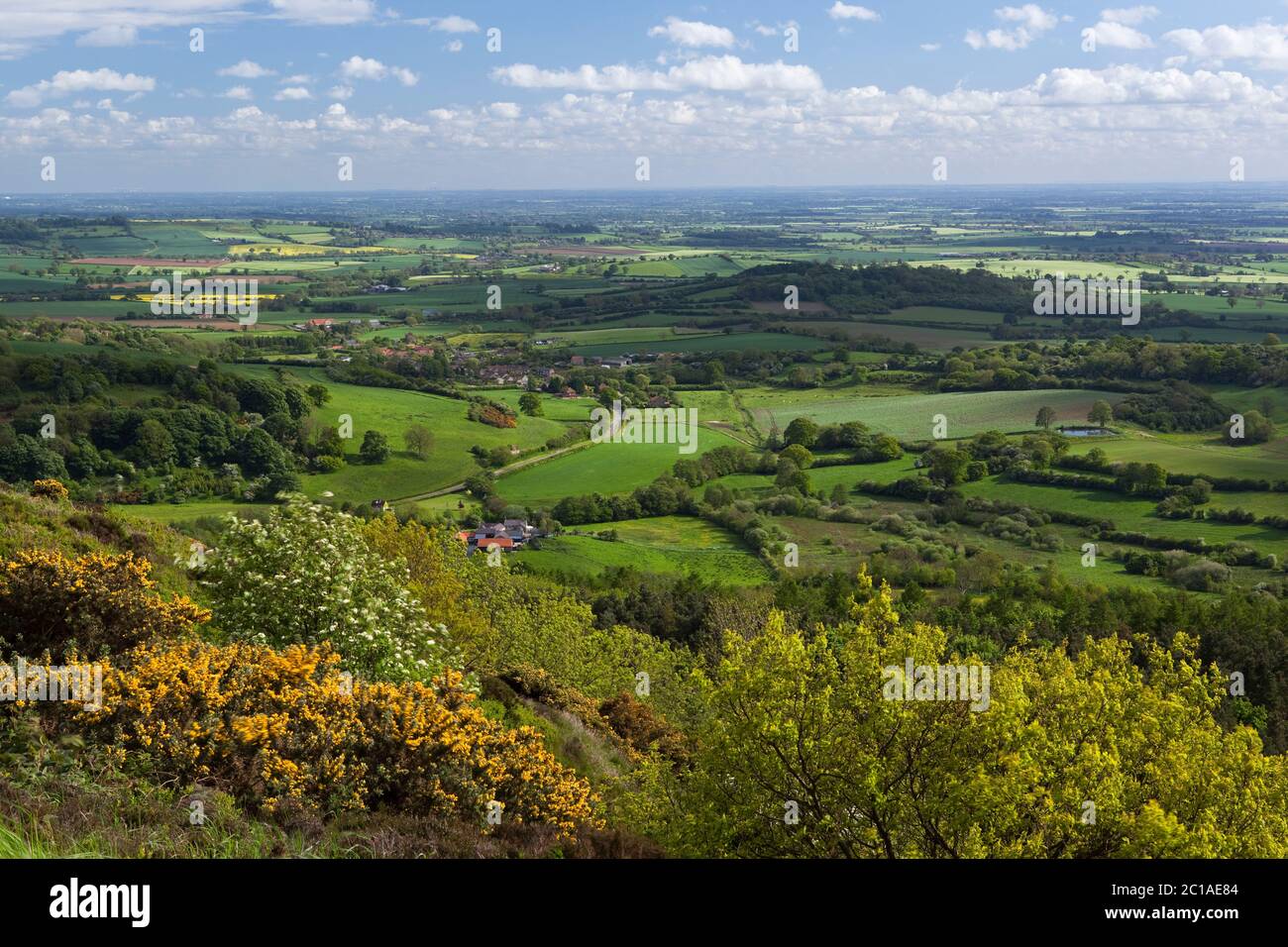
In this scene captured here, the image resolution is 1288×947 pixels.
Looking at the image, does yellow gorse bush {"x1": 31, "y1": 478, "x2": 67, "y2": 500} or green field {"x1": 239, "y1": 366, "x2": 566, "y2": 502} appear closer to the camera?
yellow gorse bush {"x1": 31, "y1": 478, "x2": 67, "y2": 500}

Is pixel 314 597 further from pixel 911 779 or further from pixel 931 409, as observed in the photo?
pixel 931 409

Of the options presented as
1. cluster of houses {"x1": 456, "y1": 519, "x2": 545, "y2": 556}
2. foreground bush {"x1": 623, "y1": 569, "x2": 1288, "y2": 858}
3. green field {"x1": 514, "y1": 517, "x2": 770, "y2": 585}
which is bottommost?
green field {"x1": 514, "y1": 517, "x2": 770, "y2": 585}

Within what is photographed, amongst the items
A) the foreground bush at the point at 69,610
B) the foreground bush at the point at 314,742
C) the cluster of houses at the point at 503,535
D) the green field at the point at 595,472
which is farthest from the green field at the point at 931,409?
the foreground bush at the point at 69,610

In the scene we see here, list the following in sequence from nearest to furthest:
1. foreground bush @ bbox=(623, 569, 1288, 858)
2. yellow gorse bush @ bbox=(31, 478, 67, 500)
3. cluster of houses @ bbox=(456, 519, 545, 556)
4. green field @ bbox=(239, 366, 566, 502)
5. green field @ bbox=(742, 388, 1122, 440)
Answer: foreground bush @ bbox=(623, 569, 1288, 858) < yellow gorse bush @ bbox=(31, 478, 67, 500) < cluster of houses @ bbox=(456, 519, 545, 556) < green field @ bbox=(239, 366, 566, 502) < green field @ bbox=(742, 388, 1122, 440)

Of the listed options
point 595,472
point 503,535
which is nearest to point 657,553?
point 503,535

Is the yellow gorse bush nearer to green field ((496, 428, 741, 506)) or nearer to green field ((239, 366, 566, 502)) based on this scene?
green field ((496, 428, 741, 506))

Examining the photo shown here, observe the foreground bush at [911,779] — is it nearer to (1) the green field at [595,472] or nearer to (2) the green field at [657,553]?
(2) the green field at [657,553]

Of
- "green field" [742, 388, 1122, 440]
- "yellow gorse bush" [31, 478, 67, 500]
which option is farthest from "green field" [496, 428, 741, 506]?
"yellow gorse bush" [31, 478, 67, 500]

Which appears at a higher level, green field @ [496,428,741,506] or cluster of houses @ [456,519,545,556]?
green field @ [496,428,741,506]
